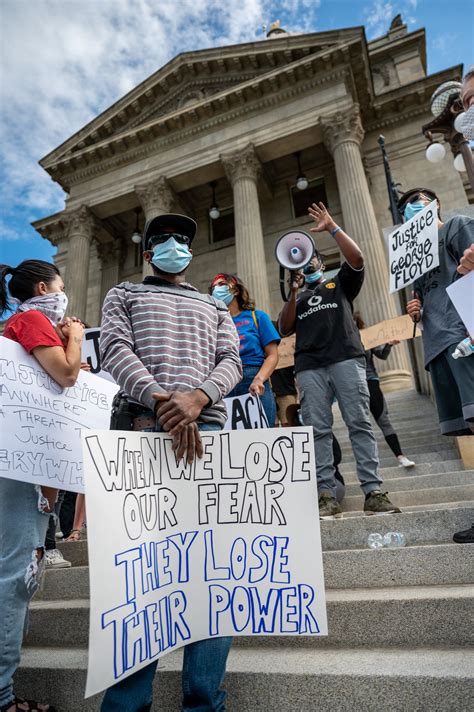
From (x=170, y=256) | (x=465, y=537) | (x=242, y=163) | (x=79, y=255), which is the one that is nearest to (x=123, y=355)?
(x=170, y=256)

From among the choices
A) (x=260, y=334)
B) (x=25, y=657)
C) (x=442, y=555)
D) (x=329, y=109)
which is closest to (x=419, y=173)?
(x=329, y=109)

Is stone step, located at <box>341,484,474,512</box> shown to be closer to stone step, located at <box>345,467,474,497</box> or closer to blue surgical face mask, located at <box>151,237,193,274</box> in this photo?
stone step, located at <box>345,467,474,497</box>

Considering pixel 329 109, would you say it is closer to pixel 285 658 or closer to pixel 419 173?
pixel 419 173

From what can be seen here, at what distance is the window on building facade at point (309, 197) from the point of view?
786 inches

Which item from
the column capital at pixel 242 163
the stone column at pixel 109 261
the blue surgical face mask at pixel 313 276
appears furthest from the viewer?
the stone column at pixel 109 261

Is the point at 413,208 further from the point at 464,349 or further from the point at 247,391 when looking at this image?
the point at 247,391

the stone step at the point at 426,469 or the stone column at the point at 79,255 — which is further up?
the stone column at the point at 79,255

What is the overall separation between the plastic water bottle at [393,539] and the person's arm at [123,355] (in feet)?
6.72

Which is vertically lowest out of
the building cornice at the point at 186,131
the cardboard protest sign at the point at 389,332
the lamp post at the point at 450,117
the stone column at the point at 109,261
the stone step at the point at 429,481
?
the stone step at the point at 429,481

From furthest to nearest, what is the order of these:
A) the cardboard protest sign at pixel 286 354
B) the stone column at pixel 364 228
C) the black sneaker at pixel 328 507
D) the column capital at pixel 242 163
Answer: the column capital at pixel 242 163 < the stone column at pixel 364 228 < the cardboard protest sign at pixel 286 354 < the black sneaker at pixel 328 507

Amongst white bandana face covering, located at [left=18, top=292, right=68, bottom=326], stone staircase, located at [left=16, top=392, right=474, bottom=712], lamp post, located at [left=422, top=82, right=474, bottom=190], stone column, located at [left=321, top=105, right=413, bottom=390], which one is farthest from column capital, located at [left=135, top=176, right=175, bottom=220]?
stone staircase, located at [left=16, top=392, right=474, bottom=712]

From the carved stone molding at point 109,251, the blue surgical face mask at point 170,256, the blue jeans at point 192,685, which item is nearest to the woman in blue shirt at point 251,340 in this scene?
the blue surgical face mask at point 170,256

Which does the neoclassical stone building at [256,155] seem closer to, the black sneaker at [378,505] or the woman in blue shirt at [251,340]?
the woman in blue shirt at [251,340]

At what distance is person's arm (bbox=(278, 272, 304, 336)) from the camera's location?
400cm
